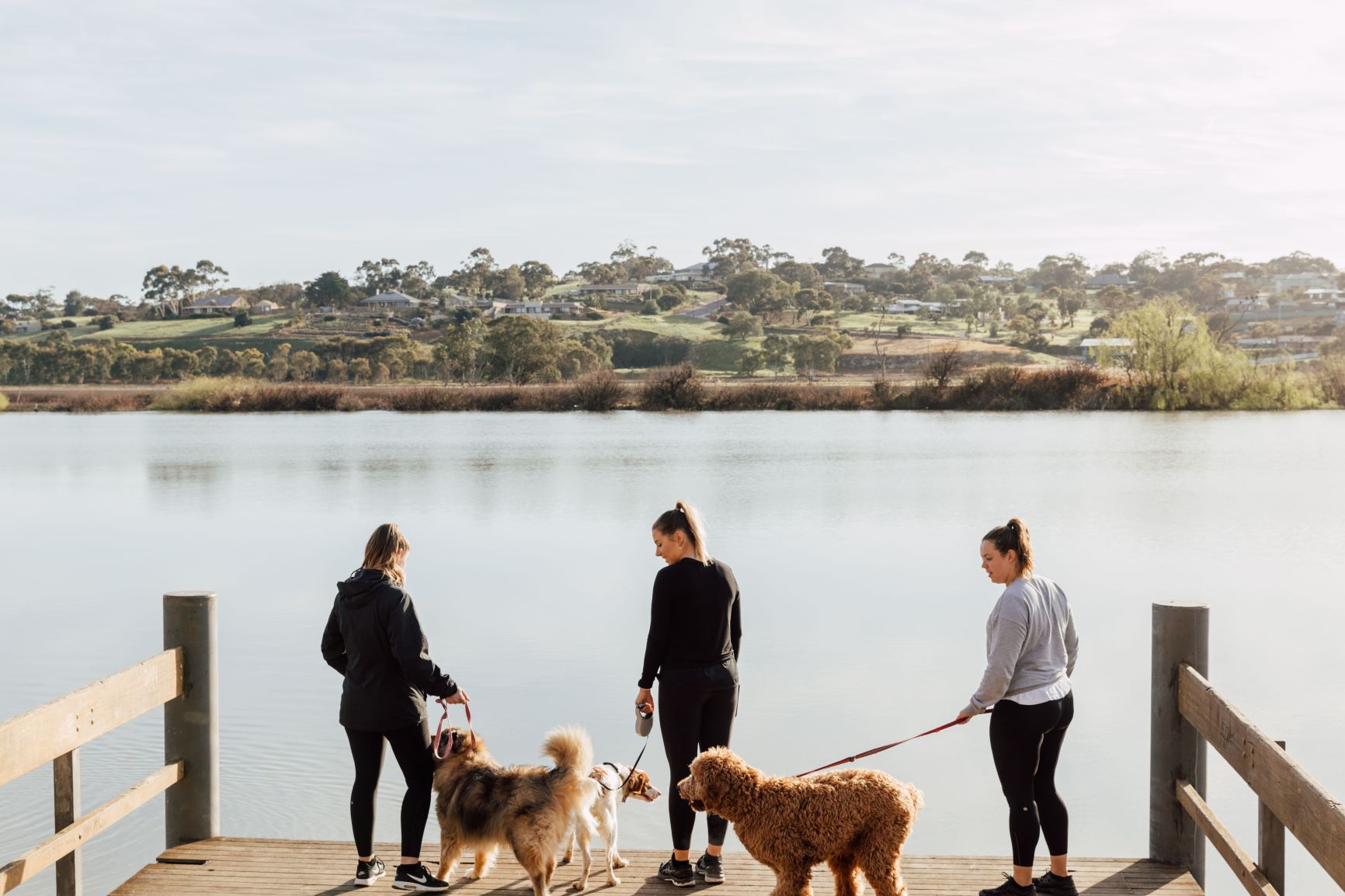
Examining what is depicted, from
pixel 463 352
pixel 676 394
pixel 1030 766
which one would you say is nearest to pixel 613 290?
pixel 463 352

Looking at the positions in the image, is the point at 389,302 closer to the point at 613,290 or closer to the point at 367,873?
the point at 613,290

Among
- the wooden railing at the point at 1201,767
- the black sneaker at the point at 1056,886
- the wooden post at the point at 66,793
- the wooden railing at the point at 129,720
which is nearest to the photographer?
the wooden railing at the point at 1201,767

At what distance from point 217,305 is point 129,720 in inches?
5370

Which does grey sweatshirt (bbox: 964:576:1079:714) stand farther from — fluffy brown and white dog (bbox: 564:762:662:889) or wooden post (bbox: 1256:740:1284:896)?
fluffy brown and white dog (bbox: 564:762:662:889)

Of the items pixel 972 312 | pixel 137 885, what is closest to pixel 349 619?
pixel 137 885

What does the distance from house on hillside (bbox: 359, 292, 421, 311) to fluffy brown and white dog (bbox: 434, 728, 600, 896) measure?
114937 mm

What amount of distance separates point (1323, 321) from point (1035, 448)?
98410mm

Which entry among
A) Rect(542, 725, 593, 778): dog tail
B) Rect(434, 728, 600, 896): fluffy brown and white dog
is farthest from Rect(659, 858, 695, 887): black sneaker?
Rect(542, 725, 593, 778): dog tail

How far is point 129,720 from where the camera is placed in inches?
199

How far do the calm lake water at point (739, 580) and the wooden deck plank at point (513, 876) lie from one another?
226 cm

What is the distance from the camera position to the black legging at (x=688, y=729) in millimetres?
4887

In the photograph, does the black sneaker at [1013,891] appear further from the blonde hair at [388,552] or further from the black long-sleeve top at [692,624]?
the blonde hair at [388,552]

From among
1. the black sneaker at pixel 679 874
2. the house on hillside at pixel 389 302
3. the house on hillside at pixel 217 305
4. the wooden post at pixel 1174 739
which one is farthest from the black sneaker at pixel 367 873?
the house on hillside at pixel 217 305

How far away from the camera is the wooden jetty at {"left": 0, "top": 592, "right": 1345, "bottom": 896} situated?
4363mm
